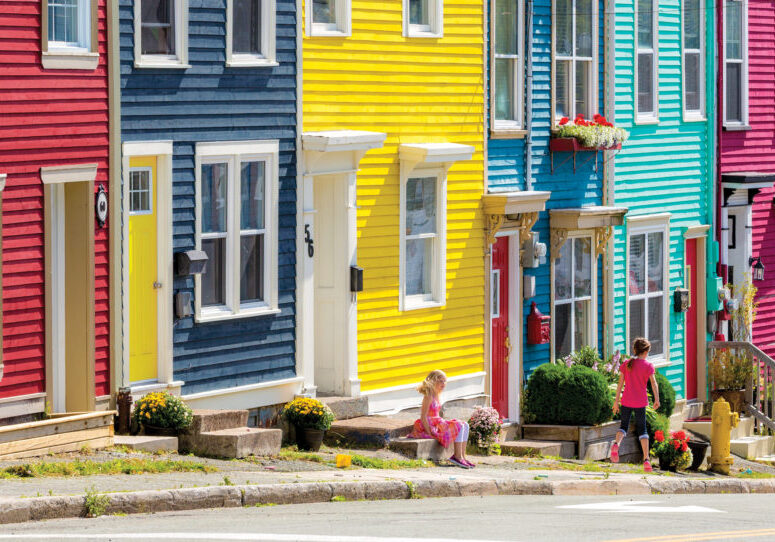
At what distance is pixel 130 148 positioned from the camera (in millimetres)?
17016

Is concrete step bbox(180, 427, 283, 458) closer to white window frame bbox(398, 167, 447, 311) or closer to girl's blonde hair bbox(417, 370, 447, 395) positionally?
girl's blonde hair bbox(417, 370, 447, 395)

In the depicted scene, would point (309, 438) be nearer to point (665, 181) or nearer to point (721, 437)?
point (721, 437)

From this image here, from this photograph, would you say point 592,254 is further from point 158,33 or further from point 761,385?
point 158,33

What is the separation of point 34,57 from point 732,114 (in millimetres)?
14438

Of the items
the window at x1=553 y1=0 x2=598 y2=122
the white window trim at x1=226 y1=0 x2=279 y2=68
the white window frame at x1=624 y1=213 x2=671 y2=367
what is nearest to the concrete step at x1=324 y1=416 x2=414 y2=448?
the white window trim at x1=226 y1=0 x2=279 y2=68

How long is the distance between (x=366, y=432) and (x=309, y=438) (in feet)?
2.73

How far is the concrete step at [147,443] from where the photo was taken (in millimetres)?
16312

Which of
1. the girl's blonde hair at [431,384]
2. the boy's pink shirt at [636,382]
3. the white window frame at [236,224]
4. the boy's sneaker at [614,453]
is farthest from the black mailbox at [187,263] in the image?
the boy's sneaker at [614,453]

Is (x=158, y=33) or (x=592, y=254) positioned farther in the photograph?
(x=592, y=254)

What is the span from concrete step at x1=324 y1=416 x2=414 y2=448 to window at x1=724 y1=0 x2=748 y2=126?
34.1 feet

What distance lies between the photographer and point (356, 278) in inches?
782

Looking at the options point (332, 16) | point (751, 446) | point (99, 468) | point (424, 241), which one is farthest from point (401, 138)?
point (751, 446)

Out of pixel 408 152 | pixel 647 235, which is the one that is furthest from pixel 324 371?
pixel 647 235

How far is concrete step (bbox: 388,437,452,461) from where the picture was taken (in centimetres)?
1848
